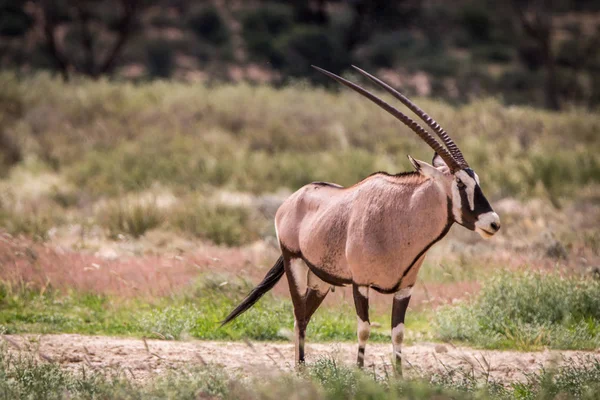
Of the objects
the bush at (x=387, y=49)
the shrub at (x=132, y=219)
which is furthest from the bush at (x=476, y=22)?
the shrub at (x=132, y=219)

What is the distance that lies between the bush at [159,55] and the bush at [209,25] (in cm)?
259

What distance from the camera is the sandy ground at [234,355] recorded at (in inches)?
340

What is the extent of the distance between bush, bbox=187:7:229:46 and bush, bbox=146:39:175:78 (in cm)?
259

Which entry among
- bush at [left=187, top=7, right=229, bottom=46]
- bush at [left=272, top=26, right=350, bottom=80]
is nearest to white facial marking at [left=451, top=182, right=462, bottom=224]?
bush at [left=272, top=26, right=350, bottom=80]

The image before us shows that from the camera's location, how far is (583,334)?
980cm

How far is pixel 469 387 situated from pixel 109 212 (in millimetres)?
11582

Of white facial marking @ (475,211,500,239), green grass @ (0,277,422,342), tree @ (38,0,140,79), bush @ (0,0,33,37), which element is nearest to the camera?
white facial marking @ (475,211,500,239)

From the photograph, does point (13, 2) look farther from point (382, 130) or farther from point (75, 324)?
point (75, 324)

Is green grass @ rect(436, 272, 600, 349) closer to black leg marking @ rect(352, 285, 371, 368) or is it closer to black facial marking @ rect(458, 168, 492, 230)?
black leg marking @ rect(352, 285, 371, 368)

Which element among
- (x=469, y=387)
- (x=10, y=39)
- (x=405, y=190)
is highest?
(x=405, y=190)

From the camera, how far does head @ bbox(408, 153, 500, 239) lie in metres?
6.76

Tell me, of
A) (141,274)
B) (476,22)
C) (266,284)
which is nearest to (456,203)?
(266,284)

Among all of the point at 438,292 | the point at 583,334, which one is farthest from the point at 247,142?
the point at 583,334

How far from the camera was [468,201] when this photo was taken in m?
6.84
